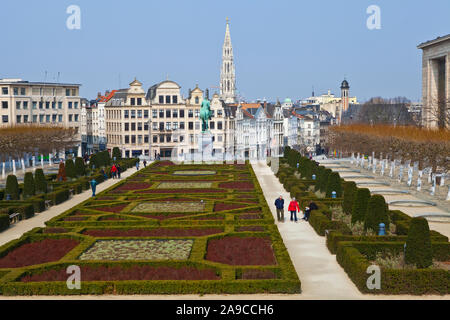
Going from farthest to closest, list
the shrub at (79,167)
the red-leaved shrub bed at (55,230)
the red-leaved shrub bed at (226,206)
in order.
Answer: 1. the shrub at (79,167)
2. the red-leaved shrub bed at (226,206)
3. the red-leaved shrub bed at (55,230)

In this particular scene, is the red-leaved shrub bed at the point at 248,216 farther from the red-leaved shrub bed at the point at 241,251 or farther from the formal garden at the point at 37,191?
the formal garden at the point at 37,191

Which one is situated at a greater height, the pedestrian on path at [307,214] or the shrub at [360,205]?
the shrub at [360,205]

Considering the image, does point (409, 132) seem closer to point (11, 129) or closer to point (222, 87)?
point (11, 129)

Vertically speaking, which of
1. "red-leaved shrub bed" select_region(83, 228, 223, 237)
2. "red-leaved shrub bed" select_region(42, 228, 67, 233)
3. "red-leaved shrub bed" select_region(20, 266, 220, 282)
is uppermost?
"red-leaved shrub bed" select_region(42, 228, 67, 233)

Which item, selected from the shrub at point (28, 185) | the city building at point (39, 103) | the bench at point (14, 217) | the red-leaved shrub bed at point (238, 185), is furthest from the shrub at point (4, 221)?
the city building at point (39, 103)

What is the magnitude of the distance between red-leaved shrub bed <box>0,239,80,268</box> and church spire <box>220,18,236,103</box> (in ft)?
439

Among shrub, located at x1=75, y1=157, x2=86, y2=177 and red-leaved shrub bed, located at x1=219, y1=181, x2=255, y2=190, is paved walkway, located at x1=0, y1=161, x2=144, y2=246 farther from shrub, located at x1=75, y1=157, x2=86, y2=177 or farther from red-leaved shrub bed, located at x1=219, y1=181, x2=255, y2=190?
red-leaved shrub bed, located at x1=219, y1=181, x2=255, y2=190

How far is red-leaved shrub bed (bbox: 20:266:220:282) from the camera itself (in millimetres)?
22547

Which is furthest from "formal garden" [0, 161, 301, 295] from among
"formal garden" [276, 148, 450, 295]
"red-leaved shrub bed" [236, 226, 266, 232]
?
"formal garden" [276, 148, 450, 295]

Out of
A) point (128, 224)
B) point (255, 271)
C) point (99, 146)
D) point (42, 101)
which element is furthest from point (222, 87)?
point (255, 271)

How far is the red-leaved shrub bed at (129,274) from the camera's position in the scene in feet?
74.0

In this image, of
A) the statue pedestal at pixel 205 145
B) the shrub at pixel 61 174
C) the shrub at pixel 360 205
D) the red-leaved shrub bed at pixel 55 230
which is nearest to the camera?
the red-leaved shrub bed at pixel 55 230

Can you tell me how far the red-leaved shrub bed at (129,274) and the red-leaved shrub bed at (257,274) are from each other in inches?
40.0
